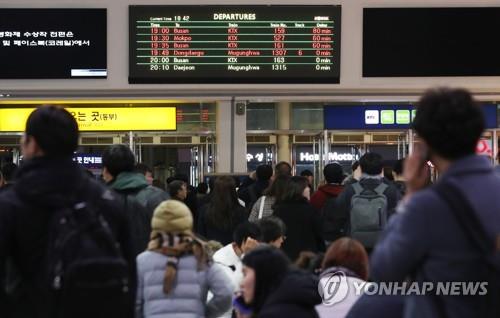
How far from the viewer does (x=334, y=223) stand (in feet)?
20.7

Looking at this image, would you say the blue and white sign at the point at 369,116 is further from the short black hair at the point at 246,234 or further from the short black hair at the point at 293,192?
the short black hair at the point at 246,234

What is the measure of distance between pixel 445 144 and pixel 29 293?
4.30 ft

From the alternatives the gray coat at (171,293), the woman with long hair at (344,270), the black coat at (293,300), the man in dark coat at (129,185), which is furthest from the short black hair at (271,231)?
the black coat at (293,300)

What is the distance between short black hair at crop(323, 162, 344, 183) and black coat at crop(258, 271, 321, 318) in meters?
3.95

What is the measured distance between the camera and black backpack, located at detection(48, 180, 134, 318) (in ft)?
7.52

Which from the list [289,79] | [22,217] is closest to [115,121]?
[289,79]

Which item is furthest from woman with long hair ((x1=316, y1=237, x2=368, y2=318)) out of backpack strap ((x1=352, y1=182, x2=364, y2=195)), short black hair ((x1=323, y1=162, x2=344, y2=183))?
short black hair ((x1=323, y1=162, x2=344, y2=183))

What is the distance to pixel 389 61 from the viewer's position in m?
10.0

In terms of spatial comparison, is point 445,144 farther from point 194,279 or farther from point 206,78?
point 206,78

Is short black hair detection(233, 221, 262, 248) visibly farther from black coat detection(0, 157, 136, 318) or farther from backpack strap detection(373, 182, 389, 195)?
black coat detection(0, 157, 136, 318)

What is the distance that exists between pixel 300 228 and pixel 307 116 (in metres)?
6.38

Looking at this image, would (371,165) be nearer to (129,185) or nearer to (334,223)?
(334,223)

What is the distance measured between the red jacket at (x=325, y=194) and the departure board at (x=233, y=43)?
3.00 meters

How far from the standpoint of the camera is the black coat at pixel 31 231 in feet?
7.66
